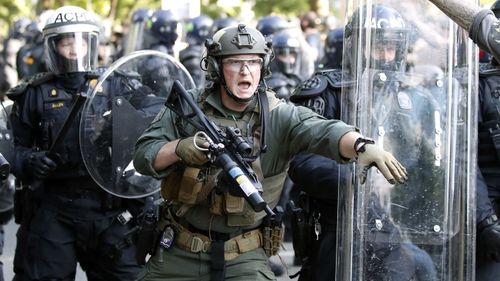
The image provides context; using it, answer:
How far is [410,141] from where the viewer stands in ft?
20.3

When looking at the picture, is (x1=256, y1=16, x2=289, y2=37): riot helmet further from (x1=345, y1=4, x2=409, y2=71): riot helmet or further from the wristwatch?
the wristwatch

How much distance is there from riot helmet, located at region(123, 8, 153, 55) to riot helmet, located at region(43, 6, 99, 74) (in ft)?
22.0

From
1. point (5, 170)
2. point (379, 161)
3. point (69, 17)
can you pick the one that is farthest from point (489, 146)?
point (69, 17)

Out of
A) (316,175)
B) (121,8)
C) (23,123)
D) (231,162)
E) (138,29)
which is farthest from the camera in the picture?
(121,8)

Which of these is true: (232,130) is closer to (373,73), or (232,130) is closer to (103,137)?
(373,73)

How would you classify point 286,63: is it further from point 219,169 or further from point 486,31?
point 486,31

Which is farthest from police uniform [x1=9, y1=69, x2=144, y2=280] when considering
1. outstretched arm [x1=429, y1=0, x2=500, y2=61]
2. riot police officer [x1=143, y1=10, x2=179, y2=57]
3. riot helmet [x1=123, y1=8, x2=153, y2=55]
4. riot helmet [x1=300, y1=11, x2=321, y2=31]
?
riot helmet [x1=300, y1=11, x2=321, y2=31]

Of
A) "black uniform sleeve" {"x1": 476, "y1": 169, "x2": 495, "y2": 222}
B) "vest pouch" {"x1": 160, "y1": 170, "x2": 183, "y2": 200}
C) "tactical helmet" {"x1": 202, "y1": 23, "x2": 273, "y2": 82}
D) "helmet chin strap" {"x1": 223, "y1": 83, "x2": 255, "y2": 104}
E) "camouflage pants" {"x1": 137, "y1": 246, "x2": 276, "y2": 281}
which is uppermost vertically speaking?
"tactical helmet" {"x1": 202, "y1": 23, "x2": 273, "y2": 82}

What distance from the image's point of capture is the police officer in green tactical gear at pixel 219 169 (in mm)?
5770

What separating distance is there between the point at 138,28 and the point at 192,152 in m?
9.99

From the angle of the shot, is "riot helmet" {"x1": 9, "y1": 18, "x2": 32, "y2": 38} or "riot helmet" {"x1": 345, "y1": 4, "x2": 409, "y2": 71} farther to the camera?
"riot helmet" {"x1": 9, "y1": 18, "x2": 32, "y2": 38}

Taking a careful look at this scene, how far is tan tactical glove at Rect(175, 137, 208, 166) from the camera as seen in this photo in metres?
5.54

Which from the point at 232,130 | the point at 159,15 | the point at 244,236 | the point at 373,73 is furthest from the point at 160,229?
the point at 159,15

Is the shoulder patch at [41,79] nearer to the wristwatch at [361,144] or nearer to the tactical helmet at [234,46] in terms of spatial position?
the tactical helmet at [234,46]
